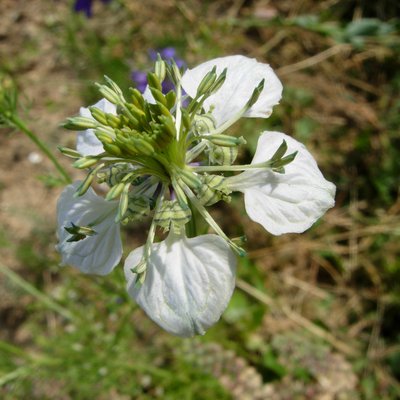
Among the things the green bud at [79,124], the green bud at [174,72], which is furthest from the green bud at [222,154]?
the green bud at [79,124]

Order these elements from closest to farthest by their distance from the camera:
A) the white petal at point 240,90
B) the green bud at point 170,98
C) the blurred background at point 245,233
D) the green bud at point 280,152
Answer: the green bud at point 280,152 → the green bud at point 170,98 → the white petal at point 240,90 → the blurred background at point 245,233

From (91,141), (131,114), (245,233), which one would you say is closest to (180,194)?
(131,114)

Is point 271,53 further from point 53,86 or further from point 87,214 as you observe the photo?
point 87,214

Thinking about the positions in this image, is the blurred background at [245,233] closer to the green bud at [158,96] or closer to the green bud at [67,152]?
the green bud at [67,152]

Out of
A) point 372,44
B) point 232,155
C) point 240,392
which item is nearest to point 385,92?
point 372,44

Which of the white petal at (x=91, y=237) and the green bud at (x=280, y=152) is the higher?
the green bud at (x=280, y=152)

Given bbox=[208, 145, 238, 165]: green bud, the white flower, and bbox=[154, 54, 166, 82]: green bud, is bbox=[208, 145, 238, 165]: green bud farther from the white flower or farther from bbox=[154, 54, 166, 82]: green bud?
bbox=[154, 54, 166, 82]: green bud
